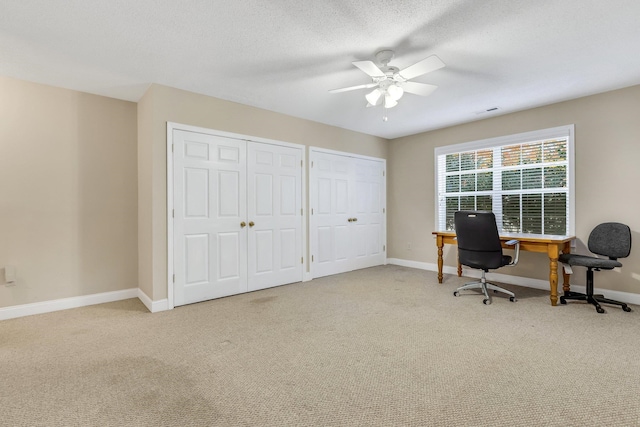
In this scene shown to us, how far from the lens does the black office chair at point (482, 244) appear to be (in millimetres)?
3516

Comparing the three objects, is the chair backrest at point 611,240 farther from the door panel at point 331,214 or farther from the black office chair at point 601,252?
the door panel at point 331,214

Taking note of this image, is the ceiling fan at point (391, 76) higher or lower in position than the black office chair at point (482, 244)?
higher

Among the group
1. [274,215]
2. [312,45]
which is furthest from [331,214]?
[312,45]

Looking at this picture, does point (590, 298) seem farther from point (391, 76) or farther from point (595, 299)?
point (391, 76)

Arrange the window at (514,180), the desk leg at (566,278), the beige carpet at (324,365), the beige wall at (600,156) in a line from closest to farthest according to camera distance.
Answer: the beige carpet at (324,365) < the beige wall at (600,156) < the desk leg at (566,278) < the window at (514,180)

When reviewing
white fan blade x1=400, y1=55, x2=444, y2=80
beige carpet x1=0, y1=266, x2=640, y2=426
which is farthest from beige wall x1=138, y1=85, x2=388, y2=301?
white fan blade x1=400, y1=55, x2=444, y2=80

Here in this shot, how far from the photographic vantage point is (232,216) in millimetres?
3869

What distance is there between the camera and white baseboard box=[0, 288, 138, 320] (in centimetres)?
315

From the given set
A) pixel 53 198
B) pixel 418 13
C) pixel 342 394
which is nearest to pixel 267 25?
pixel 418 13

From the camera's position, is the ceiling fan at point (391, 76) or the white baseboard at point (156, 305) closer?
the ceiling fan at point (391, 76)

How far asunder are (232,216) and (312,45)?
219cm

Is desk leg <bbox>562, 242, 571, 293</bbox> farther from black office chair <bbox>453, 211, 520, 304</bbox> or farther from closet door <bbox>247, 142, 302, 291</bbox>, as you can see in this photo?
closet door <bbox>247, 142, 302, 291</bbox>

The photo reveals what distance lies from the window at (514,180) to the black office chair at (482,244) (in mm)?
890

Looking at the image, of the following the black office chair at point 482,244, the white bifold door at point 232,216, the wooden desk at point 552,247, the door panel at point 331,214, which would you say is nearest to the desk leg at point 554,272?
the wooden desk at point 552,247
